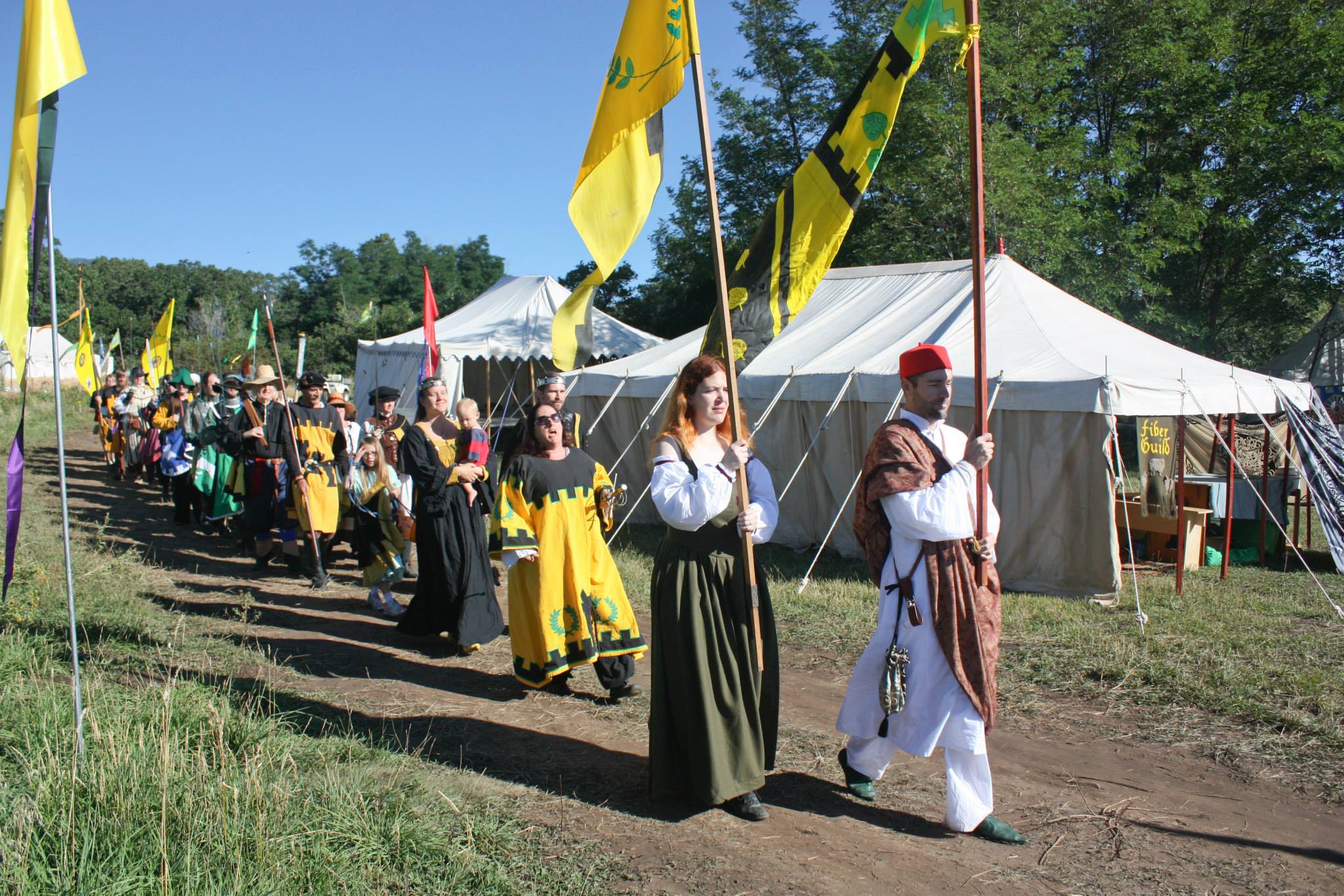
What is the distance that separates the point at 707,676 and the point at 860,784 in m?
0.83

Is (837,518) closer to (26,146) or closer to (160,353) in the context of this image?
(26,146)

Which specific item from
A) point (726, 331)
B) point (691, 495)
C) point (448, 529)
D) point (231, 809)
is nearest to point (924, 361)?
point (726, 331)

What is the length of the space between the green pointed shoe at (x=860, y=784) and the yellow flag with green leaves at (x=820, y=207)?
1.63 m

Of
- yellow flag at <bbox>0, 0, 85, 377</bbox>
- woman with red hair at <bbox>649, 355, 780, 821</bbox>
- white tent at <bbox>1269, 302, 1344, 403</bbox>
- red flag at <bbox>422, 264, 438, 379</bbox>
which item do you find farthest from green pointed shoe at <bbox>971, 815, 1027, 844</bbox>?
white tent at <bbox>1269, 302, 1344, 403</bbox>

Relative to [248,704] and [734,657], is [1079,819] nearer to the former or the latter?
[734,657]

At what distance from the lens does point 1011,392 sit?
26.7ft

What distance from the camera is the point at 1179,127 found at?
2102cm

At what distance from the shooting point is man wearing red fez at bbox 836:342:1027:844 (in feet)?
10.9

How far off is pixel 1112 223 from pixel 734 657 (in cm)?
1861

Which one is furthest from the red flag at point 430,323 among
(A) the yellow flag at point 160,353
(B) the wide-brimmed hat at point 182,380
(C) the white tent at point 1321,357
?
(C) the white tent at point 1321,357

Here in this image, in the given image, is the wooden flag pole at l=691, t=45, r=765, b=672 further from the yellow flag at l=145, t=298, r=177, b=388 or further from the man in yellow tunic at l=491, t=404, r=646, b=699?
the yellow flag at l=145, t=298, r=177, b=388

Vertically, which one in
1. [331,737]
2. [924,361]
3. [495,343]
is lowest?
[331,737]

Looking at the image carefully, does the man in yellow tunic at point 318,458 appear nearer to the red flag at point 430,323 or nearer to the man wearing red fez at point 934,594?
the red flag at point 430,323

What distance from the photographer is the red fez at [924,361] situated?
341 centimetres
